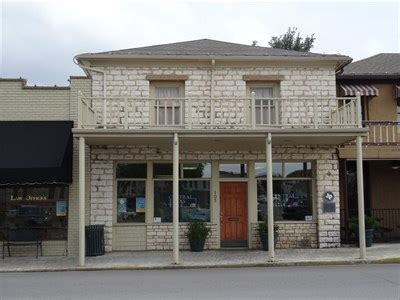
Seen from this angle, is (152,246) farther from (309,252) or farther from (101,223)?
(309,252)

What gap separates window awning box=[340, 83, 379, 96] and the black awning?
9.22 m

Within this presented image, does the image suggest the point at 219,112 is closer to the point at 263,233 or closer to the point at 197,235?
the point at 197,235

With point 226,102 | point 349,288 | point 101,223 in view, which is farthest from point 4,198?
point 349,288

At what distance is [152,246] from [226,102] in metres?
5.17

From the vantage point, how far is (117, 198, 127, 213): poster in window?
53.9 feet

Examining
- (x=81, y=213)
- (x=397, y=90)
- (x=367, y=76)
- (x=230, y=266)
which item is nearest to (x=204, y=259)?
(x=230, y=266)

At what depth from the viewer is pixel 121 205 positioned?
54.0ft

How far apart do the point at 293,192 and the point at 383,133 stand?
3725 millimetres

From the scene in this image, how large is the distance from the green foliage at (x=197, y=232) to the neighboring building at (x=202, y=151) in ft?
1.68

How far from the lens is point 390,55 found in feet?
73.0

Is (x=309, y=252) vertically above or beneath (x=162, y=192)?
beneath

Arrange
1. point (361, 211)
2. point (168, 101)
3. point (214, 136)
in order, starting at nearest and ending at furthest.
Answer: point (361, 211) < point (214, 136) < point (168, 101)

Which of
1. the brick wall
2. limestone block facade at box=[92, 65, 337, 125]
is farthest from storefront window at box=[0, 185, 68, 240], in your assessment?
limestone block facade at box=[92, 65, 337, 125]

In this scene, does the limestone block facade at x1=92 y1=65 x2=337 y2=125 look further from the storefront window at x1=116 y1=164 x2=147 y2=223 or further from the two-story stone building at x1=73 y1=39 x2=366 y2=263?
the storefront window at x1=116 y1=164 x2=147 y2=223
